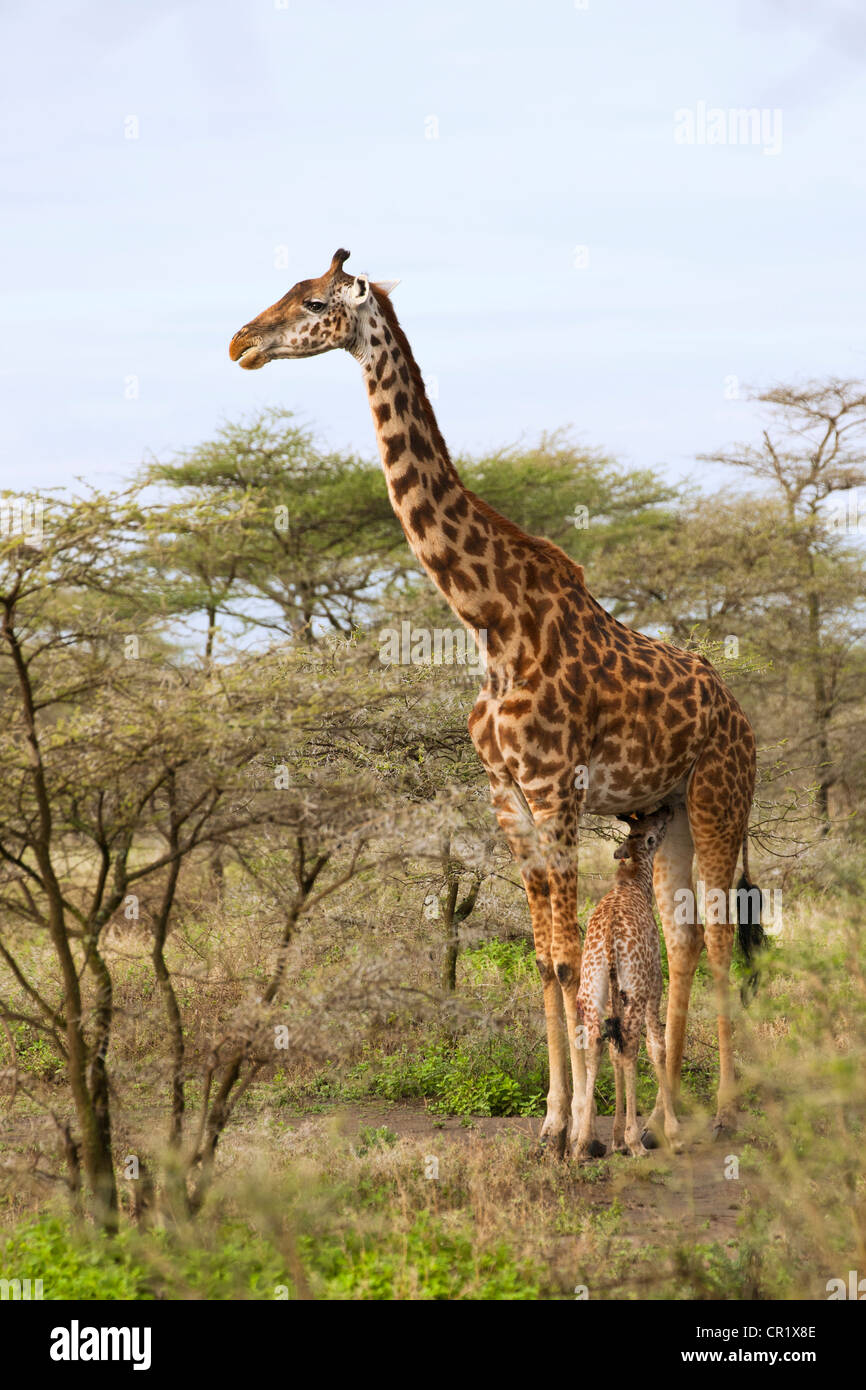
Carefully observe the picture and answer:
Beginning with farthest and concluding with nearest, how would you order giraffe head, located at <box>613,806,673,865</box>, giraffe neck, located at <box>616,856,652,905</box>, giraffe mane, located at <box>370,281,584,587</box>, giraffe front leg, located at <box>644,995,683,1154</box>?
giraffe head, located at <box>613,806,673,865</box> → giraffe neck, located at <box>616,856,652,905</box> → giraffe front leg, located at <box>644,995,683,1154</box> → giraffe mane, located at <box>370,281,584,587</box>

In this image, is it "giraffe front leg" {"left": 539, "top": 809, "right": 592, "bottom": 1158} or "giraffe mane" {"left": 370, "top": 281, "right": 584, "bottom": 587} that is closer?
"giraffe front leg" {"left": 539, "top": 809, "right": 592, "bottom": 1158}

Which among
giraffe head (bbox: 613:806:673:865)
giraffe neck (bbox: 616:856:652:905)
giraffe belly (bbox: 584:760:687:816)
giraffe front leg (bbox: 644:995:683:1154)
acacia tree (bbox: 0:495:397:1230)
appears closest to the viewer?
acacia tree (bbox: 0:495:397:1230)

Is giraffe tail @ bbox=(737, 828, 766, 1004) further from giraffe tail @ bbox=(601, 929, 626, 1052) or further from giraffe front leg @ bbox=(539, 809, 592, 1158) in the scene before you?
giraffe front leg @ bbox=(539, 809, 592, 1158)

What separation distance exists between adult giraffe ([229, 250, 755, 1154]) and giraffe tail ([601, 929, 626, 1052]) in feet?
0.62

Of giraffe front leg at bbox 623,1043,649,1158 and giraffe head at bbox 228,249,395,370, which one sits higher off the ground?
giraffe head at bbox 228,249,395,370

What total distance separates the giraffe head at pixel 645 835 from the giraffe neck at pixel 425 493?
147 centimetres

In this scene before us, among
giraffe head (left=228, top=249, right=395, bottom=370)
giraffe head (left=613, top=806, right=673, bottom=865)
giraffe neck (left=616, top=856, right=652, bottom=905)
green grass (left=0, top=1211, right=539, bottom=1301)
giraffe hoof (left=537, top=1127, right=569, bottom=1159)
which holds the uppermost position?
giraffe head (left=228, top=249, right=395, bottom=370)

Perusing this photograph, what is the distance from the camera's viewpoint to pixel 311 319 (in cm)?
663

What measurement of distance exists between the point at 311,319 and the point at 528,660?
2125mm

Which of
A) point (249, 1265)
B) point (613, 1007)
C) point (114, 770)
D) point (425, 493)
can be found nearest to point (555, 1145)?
point (613, 1007)

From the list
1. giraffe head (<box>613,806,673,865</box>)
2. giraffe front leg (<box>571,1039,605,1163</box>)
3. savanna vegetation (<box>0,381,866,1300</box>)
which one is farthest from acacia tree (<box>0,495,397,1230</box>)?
giraffe head (<box>613,806,673,865</box>)

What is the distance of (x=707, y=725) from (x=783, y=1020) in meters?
3.28

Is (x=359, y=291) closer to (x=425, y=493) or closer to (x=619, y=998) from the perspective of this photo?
(x=425, y=493)

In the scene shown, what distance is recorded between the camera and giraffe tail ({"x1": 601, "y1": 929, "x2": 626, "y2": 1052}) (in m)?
6.68
